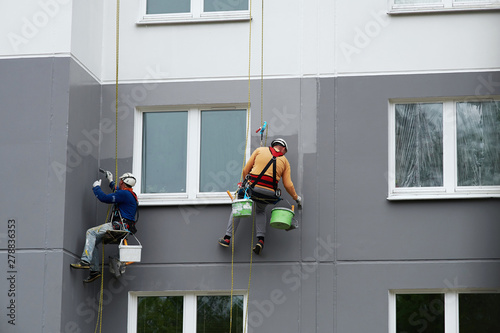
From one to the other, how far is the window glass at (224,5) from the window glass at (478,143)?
3867mm

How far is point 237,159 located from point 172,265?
6.50 ft

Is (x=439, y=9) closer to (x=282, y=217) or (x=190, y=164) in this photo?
(x=282, y=217)

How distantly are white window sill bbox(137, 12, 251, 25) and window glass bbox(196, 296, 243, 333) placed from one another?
4.50 m

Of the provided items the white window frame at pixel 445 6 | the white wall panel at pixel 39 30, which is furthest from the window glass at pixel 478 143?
the white wall panel at pixel 39 30

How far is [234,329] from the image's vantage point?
17.0m

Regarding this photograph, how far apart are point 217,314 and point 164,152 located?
2.78m

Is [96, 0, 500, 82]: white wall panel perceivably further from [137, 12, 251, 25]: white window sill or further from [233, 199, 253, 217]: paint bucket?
[233, 199, 253, 217]: paint bucket

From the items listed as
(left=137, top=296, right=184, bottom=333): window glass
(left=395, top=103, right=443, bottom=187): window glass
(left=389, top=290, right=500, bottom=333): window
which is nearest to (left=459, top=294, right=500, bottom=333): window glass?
(left=389, top=290, right=500, bottom=333): window

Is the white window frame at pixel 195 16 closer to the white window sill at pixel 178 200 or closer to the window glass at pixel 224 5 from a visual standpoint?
the window glass at pixel 224 5

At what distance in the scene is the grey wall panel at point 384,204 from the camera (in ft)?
54.5

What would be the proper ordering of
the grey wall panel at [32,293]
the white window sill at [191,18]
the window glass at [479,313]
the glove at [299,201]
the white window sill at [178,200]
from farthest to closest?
1. the white window sill at [191,18]
2. the white window sill at [178,200]
3. the glove at [299,201]
4. the window glass at [479,313]
5. the grey wall panel at [32,293]

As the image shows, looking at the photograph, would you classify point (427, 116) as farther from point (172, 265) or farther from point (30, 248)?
point (30, 248)

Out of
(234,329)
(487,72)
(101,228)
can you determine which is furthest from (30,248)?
(487,72)

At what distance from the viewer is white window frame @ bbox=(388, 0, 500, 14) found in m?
17.5
